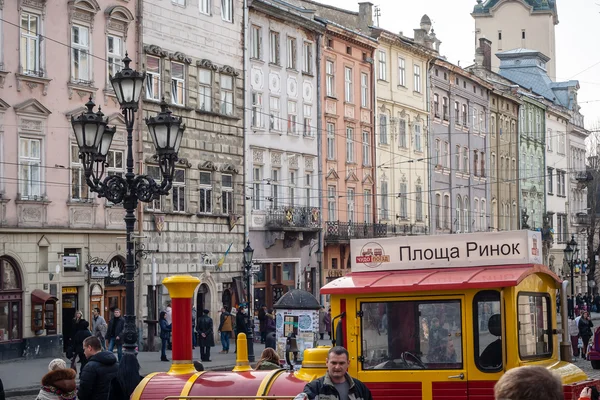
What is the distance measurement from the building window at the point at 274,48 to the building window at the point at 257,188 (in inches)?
183

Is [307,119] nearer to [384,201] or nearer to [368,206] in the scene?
[368,206]

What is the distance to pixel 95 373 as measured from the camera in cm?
1157

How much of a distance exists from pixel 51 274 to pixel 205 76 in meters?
11.8

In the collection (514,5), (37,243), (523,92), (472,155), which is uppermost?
(514,5)

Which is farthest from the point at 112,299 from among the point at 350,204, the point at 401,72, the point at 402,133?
the point at 401,72

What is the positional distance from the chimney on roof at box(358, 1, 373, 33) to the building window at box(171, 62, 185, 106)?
744 inches

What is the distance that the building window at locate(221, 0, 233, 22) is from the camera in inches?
1769

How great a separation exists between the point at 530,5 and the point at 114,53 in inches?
2814

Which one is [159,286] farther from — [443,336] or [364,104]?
[443,336]

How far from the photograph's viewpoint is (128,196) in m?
19.3

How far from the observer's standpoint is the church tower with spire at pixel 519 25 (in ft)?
336

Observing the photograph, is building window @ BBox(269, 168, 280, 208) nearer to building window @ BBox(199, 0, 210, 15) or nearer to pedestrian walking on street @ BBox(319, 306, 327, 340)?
pedestrian walking on street @ BBox(319, 306, 327, 340)

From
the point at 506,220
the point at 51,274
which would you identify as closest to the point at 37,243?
the point at 51,274

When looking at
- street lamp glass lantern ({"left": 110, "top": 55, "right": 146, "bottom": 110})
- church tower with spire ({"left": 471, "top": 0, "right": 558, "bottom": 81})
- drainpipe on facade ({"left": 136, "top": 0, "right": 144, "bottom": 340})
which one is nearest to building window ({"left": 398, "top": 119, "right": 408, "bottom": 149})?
drainpipe on facade ({"left": 136, "top": 0, "right": 144, "bottom": 340})
